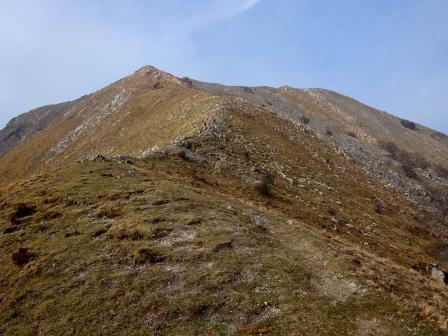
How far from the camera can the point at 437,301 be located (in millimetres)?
21297

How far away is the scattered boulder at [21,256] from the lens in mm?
22883

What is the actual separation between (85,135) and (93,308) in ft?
207

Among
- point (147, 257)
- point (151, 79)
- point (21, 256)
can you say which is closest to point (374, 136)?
point (151, 79)

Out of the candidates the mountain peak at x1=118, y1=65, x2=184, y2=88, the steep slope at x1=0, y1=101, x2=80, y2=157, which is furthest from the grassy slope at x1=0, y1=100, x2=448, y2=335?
the steep slope at x1=0, y1=101, x2=80, y2=157

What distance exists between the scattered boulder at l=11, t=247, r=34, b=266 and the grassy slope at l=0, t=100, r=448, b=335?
40cm

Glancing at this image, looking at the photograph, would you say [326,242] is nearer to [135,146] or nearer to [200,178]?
[200,178]

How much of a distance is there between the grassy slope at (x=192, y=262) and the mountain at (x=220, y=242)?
89 mm

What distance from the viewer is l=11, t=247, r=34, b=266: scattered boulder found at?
22883 mm

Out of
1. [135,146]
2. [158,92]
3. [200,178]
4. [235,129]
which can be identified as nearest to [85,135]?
[158,92]

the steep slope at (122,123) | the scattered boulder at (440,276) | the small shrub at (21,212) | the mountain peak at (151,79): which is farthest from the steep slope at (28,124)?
the scattered boulder at (440,276)

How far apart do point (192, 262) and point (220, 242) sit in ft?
7.69

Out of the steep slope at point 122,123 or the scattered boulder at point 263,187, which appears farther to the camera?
the steep slope at point 122,123

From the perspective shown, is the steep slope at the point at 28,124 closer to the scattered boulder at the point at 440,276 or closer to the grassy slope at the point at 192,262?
the grassy slope at the point at 192,262

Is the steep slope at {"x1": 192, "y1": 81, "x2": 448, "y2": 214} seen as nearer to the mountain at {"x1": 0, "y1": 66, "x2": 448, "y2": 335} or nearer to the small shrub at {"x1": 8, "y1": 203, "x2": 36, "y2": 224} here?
the mountain at {"x1": 0, "y1": 66, "x2": 448, "y2": 335}
